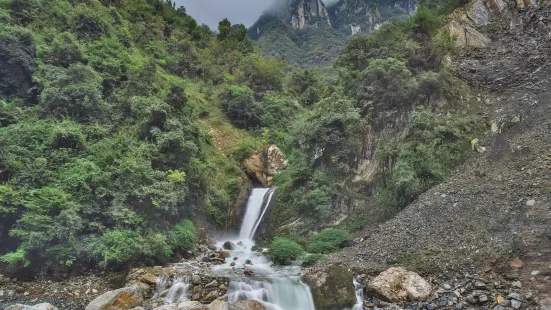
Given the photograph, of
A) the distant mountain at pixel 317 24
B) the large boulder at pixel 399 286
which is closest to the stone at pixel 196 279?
the large boulder at pixel 399 286

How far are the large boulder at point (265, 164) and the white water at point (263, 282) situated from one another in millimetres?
6402

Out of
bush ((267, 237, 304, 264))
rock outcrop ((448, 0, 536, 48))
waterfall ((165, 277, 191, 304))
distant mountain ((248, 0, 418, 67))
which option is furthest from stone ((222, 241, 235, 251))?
distant mountain ((248, 0, 418, 67))

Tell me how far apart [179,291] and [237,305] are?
3.06m

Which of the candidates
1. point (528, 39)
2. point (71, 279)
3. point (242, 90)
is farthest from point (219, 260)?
point (528, 39)

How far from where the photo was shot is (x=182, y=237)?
1595 cm

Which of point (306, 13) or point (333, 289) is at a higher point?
point (306, 13)

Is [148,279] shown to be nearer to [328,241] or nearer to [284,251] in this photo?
[284,251]

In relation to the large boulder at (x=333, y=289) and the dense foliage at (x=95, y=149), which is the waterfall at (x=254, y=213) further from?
the large boulder at (x=333, y=289)

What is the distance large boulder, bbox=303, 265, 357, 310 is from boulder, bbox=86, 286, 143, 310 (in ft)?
19.2

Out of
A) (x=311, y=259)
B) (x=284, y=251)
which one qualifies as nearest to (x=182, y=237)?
(x=284, y=251)

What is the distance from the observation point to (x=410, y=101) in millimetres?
17859

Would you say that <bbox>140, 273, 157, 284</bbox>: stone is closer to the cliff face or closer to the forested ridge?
the forested ridge

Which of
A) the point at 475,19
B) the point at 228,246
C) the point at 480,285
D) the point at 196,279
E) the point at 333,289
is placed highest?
the point at 475,19

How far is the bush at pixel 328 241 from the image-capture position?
568 inches
